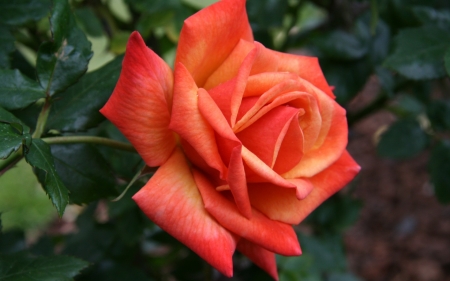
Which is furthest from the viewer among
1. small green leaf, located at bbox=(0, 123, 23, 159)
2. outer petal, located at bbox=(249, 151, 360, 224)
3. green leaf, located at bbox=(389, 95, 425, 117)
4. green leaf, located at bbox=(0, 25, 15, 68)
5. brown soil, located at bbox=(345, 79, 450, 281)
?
brown soil, located at bbox=(345, 79, 450, 281)

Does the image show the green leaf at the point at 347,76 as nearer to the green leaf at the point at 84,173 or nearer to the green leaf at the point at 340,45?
the green leaf at the point at 340,45

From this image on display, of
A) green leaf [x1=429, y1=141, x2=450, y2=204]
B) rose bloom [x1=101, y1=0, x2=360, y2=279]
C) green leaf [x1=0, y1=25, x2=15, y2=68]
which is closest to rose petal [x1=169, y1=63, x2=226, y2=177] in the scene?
rose bloom [x1=101, y1=0, x2=360, y2=279]

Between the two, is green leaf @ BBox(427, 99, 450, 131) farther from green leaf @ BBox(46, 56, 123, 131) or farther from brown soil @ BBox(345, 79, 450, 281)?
green leaf @ BBox(46, 56, 123, 131)

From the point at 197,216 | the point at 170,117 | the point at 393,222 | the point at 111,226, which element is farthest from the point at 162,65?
the point at 393,222

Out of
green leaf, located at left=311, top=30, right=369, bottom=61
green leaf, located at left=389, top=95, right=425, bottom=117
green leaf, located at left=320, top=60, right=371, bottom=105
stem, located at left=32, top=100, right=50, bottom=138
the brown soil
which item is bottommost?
the brown soil

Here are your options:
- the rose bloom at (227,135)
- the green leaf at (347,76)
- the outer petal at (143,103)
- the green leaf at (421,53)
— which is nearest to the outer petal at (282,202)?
→ the rose bloom at (227,135)

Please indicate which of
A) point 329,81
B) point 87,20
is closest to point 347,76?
point 329,81
